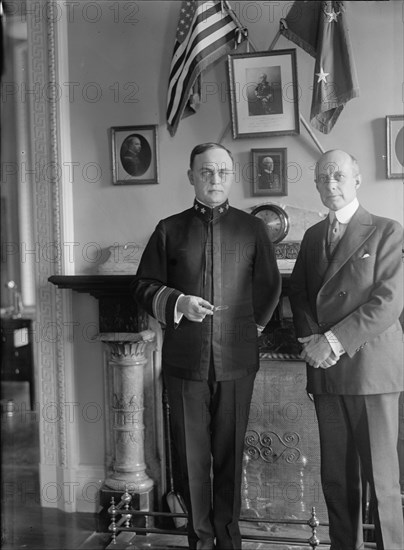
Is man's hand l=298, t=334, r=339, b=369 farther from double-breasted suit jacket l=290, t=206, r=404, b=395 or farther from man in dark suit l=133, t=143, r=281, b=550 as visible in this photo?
man in dark suit l=133, t=143, r=281, b=550

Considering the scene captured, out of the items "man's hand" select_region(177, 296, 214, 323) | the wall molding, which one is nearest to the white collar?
"man's hand" select_region(177, 296, 214, 323)

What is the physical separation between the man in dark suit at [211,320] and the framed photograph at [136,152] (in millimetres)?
171

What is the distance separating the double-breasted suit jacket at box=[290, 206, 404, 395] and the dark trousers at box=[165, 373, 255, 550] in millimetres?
247

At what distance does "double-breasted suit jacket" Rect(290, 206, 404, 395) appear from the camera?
156 cm

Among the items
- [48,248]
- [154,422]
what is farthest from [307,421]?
[48,248]

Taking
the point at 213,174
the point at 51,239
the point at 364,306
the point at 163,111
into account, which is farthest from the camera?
the point at 51,239

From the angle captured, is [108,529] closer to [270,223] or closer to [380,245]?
[270,223]

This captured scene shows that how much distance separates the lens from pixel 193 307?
1654 mm

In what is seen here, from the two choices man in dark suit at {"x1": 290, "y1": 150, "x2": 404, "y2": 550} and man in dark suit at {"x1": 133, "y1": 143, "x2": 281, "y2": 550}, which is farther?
man in dark suit at {"x1": 133, "y1": 143, "x2": 281, "y2": 550}

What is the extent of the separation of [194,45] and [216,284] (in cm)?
66

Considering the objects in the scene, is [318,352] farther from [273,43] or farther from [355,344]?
[273,43]

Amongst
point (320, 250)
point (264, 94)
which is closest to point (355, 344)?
point (320, 250)

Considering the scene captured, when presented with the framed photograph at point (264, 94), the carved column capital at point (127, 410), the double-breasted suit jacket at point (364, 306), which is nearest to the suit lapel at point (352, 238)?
the double-breasted suit jacket at point (364, 306)

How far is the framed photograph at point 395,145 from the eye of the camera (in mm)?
1661
